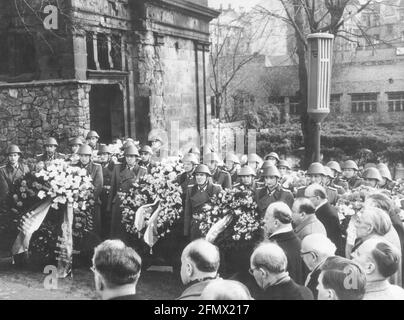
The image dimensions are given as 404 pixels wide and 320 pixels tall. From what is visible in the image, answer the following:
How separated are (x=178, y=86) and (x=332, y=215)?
7.97 m

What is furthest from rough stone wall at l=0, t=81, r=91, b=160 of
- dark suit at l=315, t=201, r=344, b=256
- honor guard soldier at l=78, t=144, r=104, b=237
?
dark suit at l=315, t=201, r=344, b=256

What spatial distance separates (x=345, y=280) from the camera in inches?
126

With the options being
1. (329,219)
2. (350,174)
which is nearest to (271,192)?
(329,219)

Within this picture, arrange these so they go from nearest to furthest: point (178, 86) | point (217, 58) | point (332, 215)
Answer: point (332, 215) < point (178, 86) < point (217, 58)

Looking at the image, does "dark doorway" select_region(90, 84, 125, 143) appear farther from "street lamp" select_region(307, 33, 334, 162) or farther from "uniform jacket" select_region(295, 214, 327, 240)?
"uniform jacket" select_region(295, 214, 327, 240)

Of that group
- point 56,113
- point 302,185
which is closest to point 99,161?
point 56,113

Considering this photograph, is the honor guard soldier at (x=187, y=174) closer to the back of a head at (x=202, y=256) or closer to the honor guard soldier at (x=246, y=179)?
the honor guard soldier at (x=246, y=179)

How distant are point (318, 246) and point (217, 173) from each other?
248 cm

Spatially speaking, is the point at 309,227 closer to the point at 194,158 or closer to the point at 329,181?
the point at 329,181

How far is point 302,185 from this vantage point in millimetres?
5457

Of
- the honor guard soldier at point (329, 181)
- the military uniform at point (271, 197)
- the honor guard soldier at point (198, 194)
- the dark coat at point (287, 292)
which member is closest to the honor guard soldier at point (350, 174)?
the honor guard soldier at point (329, 181)

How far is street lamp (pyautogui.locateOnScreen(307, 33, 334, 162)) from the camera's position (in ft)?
16.6

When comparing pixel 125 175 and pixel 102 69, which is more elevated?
pixel 102 69
